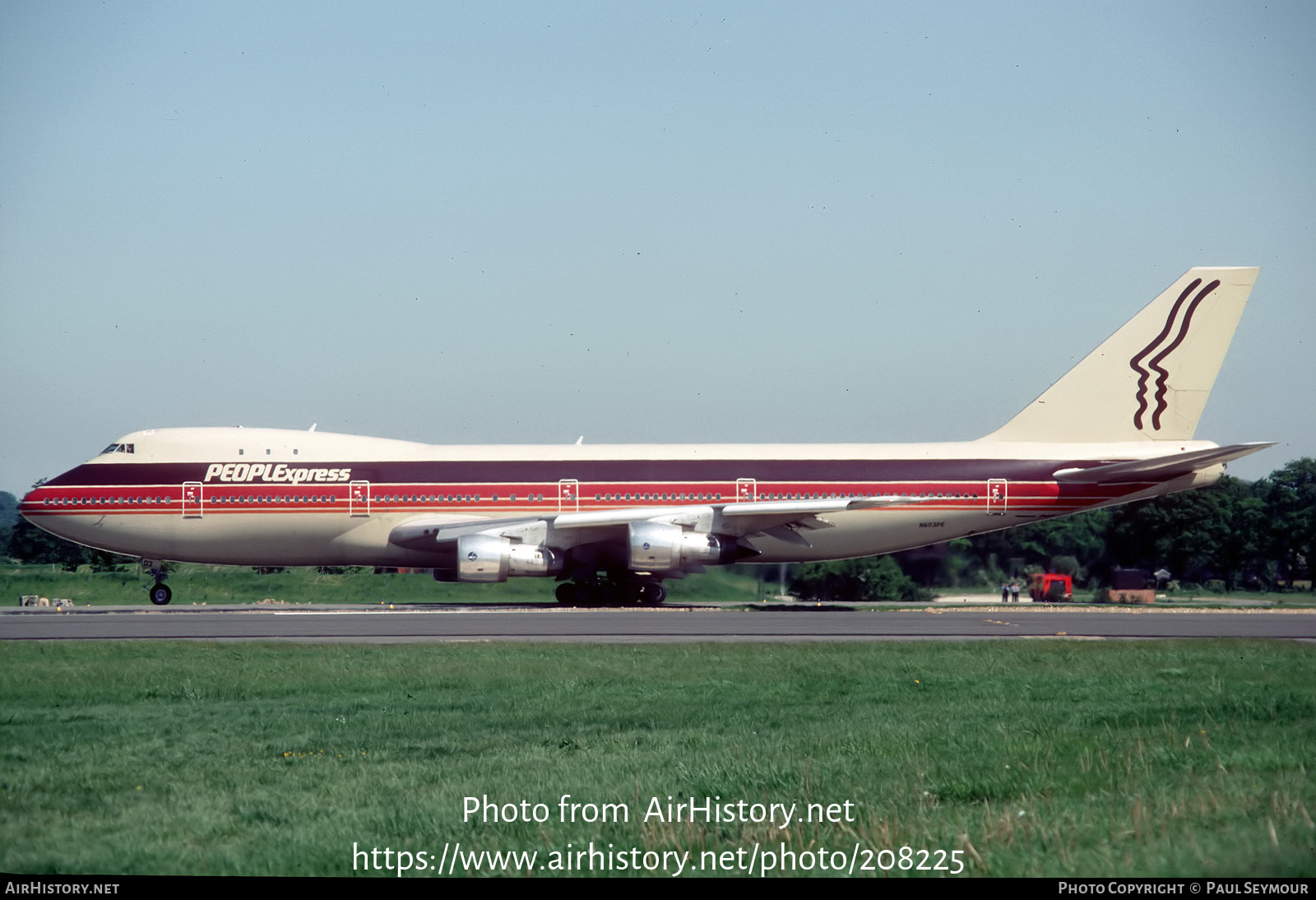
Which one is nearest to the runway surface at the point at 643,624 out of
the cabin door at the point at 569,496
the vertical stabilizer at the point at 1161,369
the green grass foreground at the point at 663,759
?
the cabin door at the point at 569,496

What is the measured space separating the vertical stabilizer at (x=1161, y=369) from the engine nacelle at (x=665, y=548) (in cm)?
1026

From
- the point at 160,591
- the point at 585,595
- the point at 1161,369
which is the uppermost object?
the point at 1161,369

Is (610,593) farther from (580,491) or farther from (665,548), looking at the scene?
(665,548)

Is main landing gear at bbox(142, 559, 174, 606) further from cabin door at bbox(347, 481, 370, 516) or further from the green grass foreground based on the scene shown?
the green grass foreground

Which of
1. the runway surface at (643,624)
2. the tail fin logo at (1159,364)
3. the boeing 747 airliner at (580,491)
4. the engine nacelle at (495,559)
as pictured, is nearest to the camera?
the runway surface at (643,624)

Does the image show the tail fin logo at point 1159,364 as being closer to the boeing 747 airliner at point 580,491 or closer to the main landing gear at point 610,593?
the boeing 747 airliner at point 580,491

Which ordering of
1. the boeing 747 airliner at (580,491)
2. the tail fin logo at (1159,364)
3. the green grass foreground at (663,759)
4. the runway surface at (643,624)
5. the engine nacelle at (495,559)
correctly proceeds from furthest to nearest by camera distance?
the tail fin logo at (1159,364), the boeing 747 airliner at (580,491), the engine nacelle at (495,559), the runway surface at (643,624), the green grass foreground at (663,759)

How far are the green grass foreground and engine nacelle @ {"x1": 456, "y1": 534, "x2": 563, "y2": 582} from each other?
14.0 m

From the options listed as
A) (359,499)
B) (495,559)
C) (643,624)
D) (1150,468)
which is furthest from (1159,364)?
(359,499)

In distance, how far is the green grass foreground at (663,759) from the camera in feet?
22.2

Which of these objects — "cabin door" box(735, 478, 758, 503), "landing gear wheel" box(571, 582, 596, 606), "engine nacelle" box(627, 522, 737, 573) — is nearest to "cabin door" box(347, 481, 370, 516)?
"landing gear wheel" box(571, 582, 596, 606)

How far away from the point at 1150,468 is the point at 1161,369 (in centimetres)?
375

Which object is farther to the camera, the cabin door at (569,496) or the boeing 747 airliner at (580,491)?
the cabin door at (569,496)

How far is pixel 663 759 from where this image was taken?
30.7 ft
